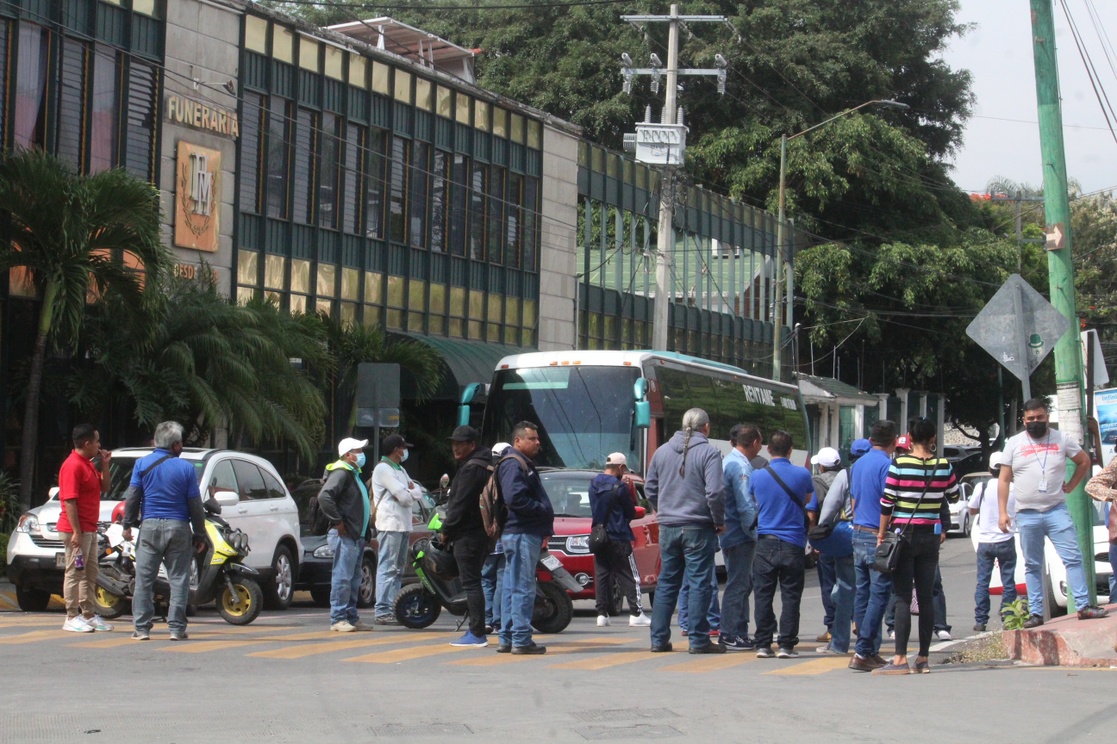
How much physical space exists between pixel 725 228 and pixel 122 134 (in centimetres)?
2629

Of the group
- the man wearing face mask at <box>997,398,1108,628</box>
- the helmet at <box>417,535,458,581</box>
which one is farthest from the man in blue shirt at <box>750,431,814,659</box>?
the helmet at <box>417,535,458,581</box>

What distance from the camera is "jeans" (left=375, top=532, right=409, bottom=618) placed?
14.2m

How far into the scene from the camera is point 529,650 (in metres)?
11.8

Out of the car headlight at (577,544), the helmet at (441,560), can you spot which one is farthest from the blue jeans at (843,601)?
the car headlight at (577,544)

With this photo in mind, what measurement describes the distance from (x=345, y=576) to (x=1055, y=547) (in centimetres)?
619

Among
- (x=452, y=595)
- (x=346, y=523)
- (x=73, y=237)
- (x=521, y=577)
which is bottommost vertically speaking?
(x=452, y=595)

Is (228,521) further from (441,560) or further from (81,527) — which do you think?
(441,560)

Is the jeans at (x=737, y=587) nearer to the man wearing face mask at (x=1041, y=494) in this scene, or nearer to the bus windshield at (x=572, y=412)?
the man wearing face mask at (x=1041, y=494)

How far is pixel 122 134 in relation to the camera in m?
25.4

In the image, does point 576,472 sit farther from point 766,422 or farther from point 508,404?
point 766,422

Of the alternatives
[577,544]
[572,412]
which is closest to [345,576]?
[577,544]

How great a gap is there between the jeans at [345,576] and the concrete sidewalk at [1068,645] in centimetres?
580

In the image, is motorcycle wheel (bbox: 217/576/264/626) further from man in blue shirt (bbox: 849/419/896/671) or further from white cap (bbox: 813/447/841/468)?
man in blue shirt (bbox: 849/419/896/671)

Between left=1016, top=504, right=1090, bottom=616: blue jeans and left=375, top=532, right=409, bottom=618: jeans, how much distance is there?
5601 mm
